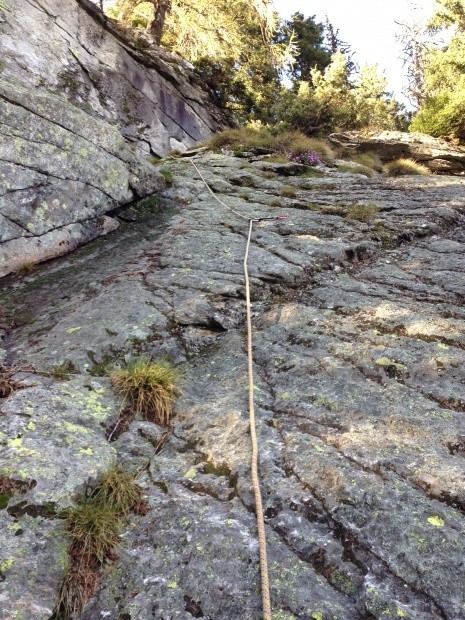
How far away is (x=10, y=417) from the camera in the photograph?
331cm

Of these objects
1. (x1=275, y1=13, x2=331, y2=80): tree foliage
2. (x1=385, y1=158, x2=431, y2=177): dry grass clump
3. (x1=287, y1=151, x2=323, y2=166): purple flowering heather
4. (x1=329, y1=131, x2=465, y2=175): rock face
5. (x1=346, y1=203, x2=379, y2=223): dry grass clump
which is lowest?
(x1=346, y1=203, x2=379, y2=223): dry grass clump

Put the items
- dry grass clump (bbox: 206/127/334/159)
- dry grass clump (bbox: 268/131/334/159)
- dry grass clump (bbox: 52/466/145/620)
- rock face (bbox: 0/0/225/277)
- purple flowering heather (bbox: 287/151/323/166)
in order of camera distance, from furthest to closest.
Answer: dry grass clump (bbox: 206/127/334/159) < dry grass clump (bbox: 268/131/334/159) < purple flowering heather (bbox: 287/151/323/166) < rock face (bbox: 0/0/225/277) < dry grass clump (bbox: 52/466/145/620)

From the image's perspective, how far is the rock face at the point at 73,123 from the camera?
655 cm

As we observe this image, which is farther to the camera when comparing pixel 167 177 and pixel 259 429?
pixel 167 177

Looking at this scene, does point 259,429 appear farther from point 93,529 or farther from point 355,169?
point 355,169

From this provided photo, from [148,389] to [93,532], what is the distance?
1457mm

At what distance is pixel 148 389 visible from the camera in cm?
397

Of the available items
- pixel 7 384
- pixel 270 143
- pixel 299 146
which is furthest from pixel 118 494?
pixel 270 143

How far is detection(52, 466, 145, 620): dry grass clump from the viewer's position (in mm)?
2404

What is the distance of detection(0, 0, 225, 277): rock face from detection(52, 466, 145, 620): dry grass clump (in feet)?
14.6

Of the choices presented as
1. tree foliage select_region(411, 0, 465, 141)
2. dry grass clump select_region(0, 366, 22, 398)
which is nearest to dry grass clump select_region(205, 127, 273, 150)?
tree foliage select_region(411, 0, 465, 141)

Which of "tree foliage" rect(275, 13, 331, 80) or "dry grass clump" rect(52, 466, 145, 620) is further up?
"tree foliage" rect(275, 13, 331, 80)

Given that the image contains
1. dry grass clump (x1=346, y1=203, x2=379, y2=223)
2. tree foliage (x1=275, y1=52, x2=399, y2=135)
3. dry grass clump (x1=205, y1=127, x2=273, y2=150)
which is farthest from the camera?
tree foliage (x1=275, y1=52, x2=399, y2=135)

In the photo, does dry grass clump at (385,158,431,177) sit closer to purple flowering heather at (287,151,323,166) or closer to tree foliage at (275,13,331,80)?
purple flowering heather at (287,151,323,166)
